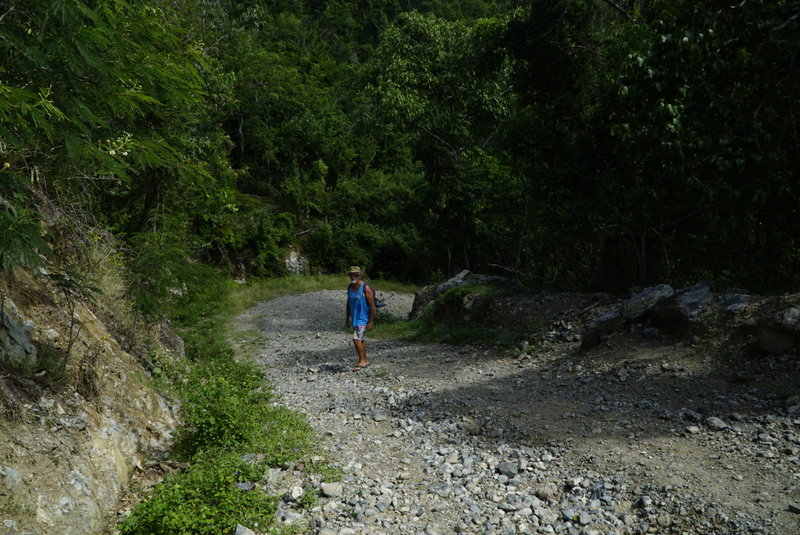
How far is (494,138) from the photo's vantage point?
1644 cm

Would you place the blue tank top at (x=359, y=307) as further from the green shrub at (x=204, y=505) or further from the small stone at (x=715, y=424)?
the small stone at (x=715, y=424)

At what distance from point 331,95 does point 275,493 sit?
40312 mm

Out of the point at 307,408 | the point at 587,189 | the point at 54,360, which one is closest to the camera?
the point at 54,360

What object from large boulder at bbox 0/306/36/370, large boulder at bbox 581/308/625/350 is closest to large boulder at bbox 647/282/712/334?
large boulder at bbox 581/308/625/350

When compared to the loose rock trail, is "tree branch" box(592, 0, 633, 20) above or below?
above

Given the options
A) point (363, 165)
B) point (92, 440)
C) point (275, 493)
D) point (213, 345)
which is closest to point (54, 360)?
point (92, 440)

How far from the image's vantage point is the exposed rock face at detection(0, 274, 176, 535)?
4.02 meters

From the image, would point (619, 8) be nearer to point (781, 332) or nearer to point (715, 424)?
point (781, 332)

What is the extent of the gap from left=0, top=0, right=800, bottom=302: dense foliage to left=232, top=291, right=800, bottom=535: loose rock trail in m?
2.69

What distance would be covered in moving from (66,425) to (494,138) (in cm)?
1387

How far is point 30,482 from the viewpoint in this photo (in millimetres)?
4031

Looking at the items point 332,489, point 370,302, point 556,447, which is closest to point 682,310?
point 556,447

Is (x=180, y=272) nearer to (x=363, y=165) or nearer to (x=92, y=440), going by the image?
(x=92, y=440)

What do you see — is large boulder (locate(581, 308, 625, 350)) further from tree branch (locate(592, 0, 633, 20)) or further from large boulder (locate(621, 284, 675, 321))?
tree branch (locate(592, 0, 633, 20))
